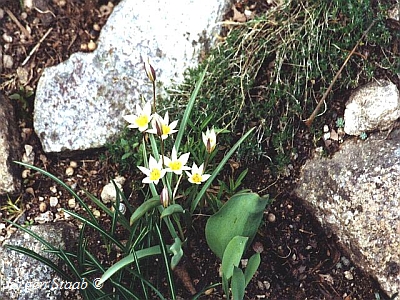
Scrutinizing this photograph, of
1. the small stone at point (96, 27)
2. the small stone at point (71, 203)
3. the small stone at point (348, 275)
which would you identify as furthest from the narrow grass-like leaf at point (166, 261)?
the small stone at point (96, 27)

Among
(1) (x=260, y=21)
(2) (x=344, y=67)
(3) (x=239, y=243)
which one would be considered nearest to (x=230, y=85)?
(1) (x=260, y=21)

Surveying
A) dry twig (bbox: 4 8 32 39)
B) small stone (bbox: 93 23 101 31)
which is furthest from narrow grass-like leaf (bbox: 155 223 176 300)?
dry twig (bbox: 4 8 32 39)

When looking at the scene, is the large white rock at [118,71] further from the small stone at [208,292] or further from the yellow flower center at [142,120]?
the small stone at [208,292]

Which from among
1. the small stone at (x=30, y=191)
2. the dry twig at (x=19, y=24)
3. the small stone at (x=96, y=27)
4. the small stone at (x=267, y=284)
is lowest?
the small stone at (x=267, y=284)

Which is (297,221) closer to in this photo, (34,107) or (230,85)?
(230,85)

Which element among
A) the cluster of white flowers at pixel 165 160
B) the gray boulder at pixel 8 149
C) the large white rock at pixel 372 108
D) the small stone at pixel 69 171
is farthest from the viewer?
the small stone at pixel 69 171

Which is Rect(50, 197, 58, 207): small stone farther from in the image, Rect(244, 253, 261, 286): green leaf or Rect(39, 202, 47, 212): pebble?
Rect(244, 253, 261, 286): green leaf

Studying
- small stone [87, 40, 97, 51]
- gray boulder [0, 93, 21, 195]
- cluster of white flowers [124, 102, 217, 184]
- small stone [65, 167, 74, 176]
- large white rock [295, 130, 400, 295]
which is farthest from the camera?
small stone [87, 40, 97, 51]
